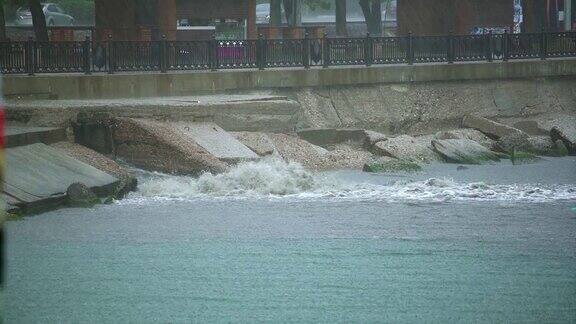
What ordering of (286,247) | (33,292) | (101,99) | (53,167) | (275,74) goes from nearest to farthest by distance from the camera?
(33,292)
(286,247)
(53,167)
(101,99)
(275,74)

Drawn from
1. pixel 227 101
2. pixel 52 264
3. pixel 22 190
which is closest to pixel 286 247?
pixel 52 264

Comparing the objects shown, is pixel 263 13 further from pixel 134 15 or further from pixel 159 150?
pixel 159 150

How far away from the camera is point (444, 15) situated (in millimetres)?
39000

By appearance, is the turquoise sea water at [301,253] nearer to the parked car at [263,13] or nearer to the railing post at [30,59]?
the railing post at [30,59]

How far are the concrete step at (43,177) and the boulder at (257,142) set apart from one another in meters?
3.95

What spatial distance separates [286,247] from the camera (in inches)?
613

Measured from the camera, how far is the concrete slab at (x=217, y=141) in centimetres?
2193

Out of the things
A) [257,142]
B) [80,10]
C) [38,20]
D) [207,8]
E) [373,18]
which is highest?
[80,10]

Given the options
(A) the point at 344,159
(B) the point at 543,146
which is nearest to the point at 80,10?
(B) the point at 543,146

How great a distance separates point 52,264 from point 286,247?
3011mm

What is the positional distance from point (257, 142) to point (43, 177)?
19.2 feet

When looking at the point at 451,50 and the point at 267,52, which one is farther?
the point at 451,50

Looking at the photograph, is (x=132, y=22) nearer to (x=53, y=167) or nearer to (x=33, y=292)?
(x=53, y=167)

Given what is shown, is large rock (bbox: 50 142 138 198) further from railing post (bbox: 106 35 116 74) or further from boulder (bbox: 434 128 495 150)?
boulder (bbox: 434 128 495 150)
